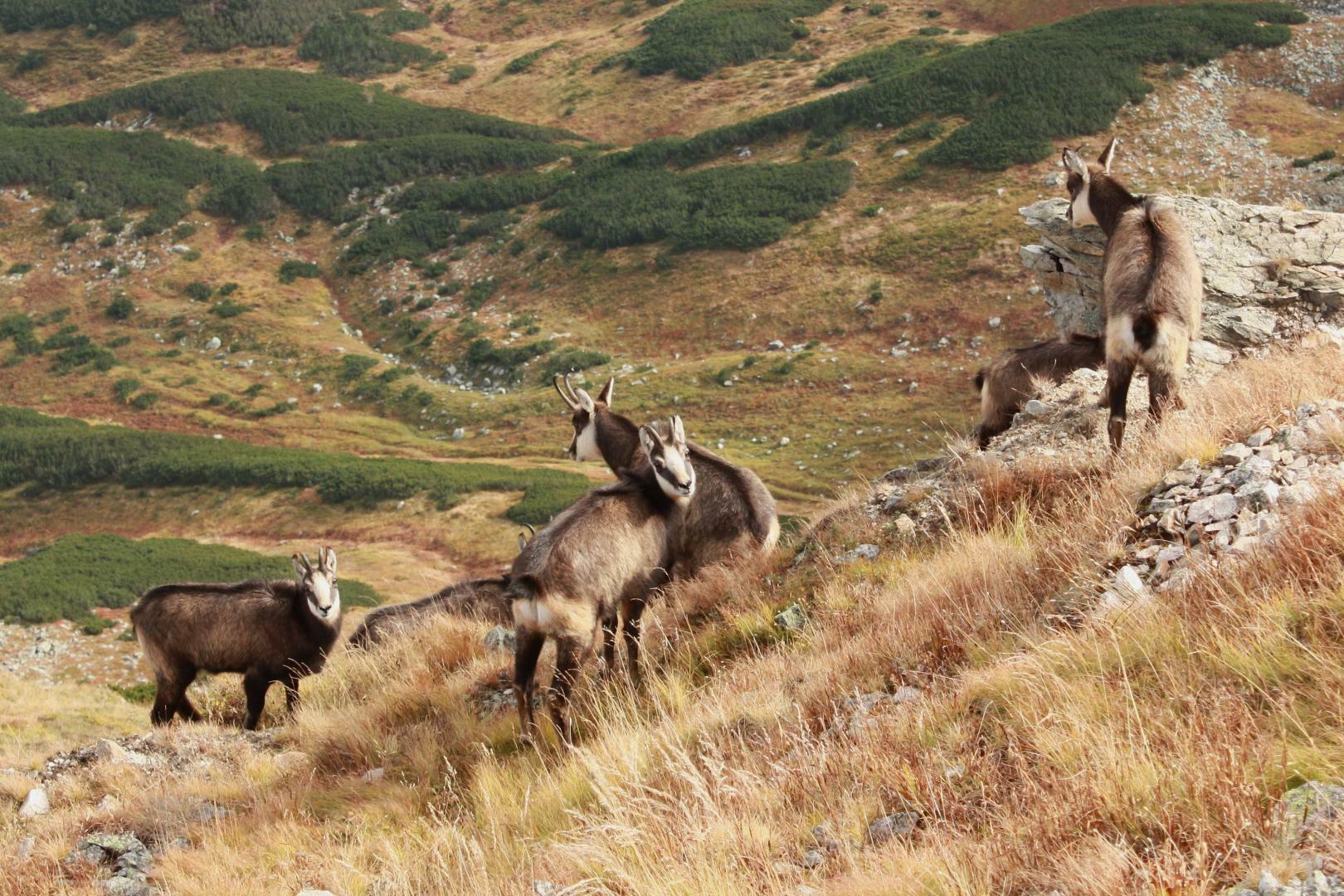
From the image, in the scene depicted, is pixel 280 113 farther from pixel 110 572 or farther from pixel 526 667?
pixel 526 667

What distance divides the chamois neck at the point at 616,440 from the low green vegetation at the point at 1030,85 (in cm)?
4857

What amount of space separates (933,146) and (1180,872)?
58.9 meters

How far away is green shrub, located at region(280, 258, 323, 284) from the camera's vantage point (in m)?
66.4

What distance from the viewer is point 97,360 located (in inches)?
2259

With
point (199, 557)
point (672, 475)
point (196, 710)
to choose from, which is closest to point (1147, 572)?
point (672, 475)

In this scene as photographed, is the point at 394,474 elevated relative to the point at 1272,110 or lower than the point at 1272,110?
lower

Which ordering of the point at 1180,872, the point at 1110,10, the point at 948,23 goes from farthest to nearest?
the point at 948,23 < the point at 1110,10 < the point at 1180,872

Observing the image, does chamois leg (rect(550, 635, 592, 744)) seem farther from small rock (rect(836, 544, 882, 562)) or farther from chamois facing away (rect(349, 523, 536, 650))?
chamois facing away (rect(349, 523, 536, 650))

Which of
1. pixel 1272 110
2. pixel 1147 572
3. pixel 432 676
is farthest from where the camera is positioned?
pixel 1272 110

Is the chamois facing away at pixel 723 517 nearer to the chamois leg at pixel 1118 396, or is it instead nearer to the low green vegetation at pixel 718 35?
the chamois leg at pixel 1118 396

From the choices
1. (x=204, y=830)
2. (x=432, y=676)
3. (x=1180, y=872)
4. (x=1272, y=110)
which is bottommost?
(x=1272, y=110)

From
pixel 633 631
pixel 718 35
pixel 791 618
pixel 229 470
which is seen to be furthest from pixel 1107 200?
pixel 718 35

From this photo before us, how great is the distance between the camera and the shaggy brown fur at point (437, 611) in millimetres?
13875

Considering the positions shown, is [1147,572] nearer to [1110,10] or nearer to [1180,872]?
[1180,872]
